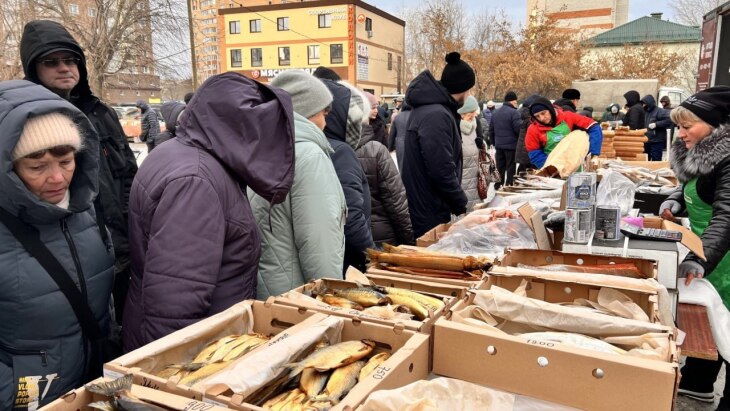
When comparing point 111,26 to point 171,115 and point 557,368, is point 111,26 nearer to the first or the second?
point 171,115

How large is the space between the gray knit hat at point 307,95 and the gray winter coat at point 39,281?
3.27 feet

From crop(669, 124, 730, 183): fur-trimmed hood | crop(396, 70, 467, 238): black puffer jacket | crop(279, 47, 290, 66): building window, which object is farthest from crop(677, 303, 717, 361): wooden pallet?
crop(279, 47, 290, 66): building window

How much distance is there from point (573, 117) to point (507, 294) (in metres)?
5.42

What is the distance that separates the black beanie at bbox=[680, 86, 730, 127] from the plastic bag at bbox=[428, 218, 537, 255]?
1310mm

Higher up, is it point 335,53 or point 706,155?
point 335,53

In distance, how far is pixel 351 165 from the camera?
2998mm

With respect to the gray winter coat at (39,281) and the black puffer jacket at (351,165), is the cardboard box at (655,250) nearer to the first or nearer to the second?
the black puffer jacket at (351,165)

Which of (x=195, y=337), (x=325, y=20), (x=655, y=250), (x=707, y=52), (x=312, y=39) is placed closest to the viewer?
(x=195, y=337)

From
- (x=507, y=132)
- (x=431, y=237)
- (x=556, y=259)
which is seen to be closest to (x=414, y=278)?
(x=556, y=259)

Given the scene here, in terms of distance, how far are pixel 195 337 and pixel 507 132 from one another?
9430 mm

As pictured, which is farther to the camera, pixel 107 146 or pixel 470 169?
pixel 470 169

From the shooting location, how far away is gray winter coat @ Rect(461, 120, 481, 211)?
6.37 m

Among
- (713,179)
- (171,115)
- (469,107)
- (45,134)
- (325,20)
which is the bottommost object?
(713,179)

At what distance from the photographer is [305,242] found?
90.9 inches
